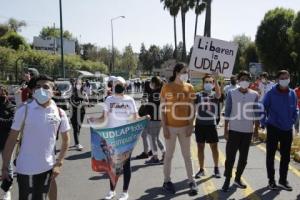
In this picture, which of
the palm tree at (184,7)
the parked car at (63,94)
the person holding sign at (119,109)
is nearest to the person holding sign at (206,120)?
the person holding sign at (119,109)

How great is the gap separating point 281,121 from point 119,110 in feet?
8.44

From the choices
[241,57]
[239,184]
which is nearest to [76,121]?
[239,184]

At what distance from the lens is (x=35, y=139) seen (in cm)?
474

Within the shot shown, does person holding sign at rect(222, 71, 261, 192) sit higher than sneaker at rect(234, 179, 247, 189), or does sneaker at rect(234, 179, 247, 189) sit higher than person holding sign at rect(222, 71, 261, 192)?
person holding sign at rect(222, 71, 261, 192)

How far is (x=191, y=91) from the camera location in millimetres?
7617

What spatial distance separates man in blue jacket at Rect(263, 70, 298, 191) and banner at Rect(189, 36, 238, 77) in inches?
96.8

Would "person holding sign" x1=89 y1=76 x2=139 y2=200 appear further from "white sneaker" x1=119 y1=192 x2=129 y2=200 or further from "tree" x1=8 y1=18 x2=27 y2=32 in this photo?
"tree" x1=8 y1=18 x2=27 y2=32

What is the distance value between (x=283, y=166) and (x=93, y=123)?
3143mm

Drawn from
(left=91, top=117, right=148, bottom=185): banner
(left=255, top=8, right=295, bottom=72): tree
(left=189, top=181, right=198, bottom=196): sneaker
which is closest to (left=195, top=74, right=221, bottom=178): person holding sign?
(left=189, top=181, right=198, bottom=196): sneaker

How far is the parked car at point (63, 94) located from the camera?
23469 mm

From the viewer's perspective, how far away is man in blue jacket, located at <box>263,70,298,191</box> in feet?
25.4

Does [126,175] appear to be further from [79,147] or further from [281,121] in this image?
[79,147]

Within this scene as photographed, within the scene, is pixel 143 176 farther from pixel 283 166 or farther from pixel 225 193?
pixel 283 166

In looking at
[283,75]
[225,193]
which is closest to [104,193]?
[225,193]
